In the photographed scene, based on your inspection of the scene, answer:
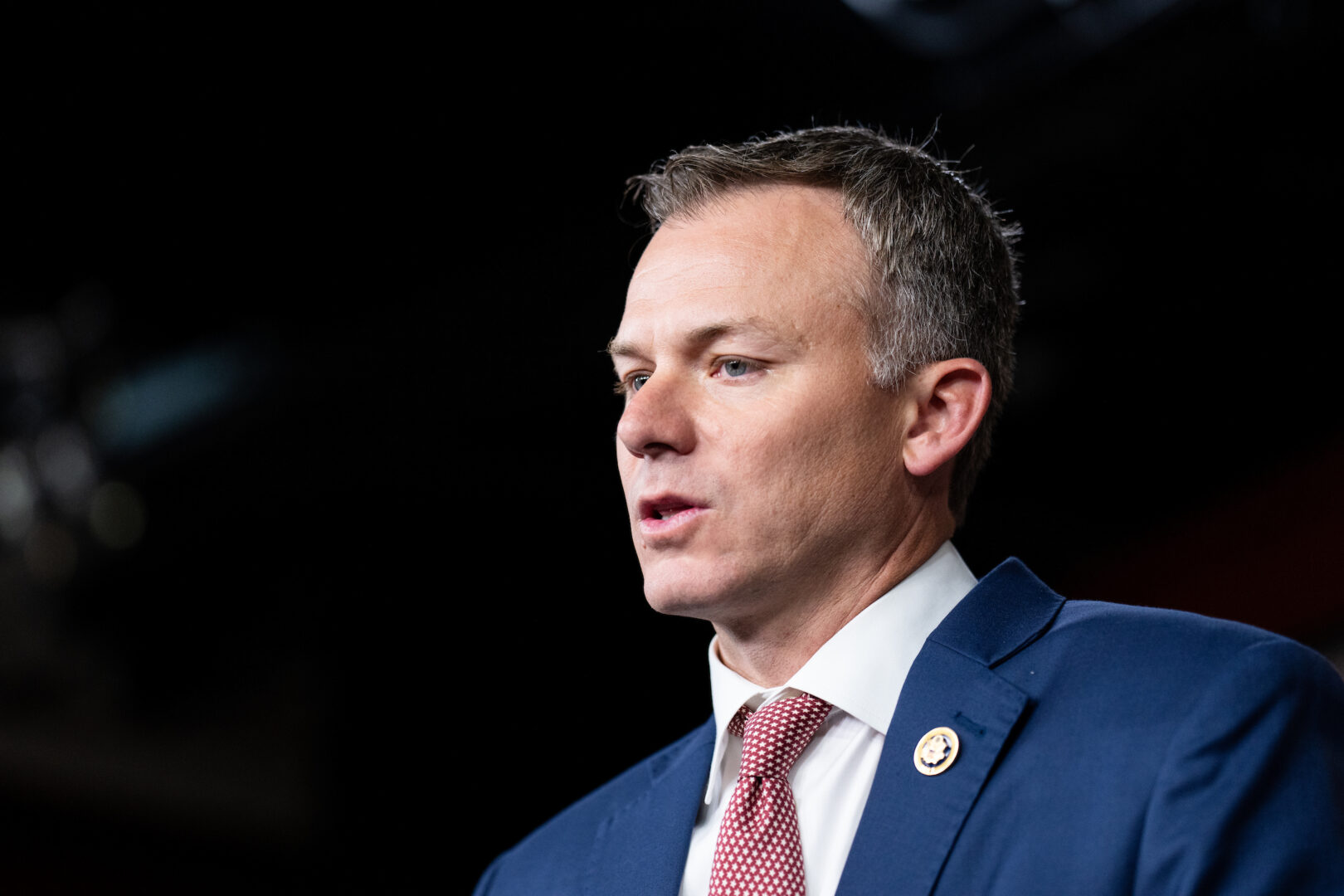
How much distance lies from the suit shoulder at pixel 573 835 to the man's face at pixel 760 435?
335 millimetres

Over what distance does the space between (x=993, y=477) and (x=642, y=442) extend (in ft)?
11.6

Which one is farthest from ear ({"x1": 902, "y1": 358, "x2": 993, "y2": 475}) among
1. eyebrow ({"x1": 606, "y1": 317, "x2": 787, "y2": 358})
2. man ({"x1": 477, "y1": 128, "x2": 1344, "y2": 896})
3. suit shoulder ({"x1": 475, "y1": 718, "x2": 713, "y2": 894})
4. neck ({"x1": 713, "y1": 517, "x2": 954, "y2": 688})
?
suit shoulder ({"x1": 475, "y1": 718, "x2": 713, "y2": 894})

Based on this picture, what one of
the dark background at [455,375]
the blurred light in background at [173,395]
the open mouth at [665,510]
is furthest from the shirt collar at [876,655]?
the blurred light in background at [173,395]

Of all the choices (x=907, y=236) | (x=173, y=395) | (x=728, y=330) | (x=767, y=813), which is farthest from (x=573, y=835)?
(x=173, y=395)

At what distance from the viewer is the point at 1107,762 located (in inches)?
51.1

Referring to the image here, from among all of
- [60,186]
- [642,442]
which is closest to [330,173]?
[60,186]

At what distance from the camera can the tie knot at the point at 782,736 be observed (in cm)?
154

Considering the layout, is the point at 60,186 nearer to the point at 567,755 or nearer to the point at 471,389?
the point at 471,389

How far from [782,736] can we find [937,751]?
219 mm

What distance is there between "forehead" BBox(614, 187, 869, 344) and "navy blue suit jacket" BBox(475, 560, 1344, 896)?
1.41ft

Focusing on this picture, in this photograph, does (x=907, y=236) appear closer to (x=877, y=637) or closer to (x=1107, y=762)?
(x=877, y=637)

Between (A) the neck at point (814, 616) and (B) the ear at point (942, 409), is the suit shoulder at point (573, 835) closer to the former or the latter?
(A) the neck at point (814, 616)

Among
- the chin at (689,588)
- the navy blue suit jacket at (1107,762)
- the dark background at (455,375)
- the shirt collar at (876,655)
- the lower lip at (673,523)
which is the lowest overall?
the navy blue suit jacket at (1107,762)

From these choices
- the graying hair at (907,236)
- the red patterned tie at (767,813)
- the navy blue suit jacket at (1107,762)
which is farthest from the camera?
the graying hair at (907,236)
